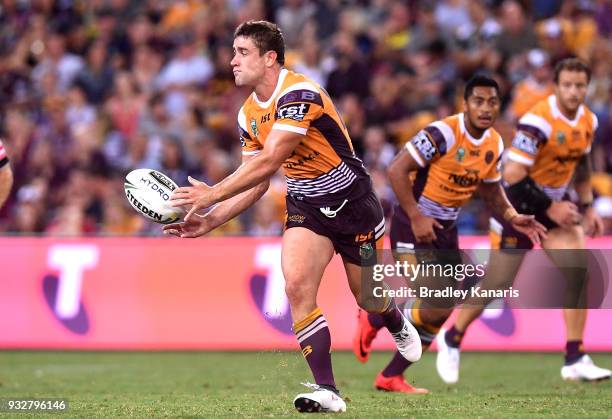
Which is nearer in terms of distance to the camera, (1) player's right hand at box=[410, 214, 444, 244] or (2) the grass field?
(2) the grass field

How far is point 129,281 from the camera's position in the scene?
47.2 ft

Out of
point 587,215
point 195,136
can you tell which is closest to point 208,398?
point 587,215

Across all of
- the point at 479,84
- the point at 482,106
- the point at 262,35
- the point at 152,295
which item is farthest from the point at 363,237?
the point at 152,295

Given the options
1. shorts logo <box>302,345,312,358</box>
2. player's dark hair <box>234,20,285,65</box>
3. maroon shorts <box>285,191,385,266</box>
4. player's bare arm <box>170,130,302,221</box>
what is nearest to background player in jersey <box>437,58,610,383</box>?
maroon shorts <box>285,191,385,266</box>

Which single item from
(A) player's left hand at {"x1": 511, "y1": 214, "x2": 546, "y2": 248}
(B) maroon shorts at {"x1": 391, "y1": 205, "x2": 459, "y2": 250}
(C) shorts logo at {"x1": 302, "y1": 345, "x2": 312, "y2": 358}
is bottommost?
(C) shorts logo at {"x1": 302, "y1": 345, "x2": 312, "y2": 358}

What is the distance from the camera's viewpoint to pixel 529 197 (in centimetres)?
1034

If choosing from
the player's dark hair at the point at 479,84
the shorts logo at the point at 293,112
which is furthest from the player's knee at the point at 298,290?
the player's dark hair at the point at 479,84

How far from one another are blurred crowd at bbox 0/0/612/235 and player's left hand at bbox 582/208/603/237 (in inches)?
151

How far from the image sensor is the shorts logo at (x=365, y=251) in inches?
315

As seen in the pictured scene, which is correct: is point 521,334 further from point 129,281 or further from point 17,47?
point 17,47

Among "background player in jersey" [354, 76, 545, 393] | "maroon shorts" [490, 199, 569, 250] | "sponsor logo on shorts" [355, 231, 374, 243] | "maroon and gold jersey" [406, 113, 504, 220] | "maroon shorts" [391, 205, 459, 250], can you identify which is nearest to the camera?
"sponsor logo on shorts" [355, 231, 374, 243]

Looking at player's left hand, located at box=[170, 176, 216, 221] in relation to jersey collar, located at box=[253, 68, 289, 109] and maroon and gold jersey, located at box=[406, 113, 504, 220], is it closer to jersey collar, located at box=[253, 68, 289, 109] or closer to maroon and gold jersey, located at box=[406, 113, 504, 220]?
jersey collar, located at box=[253, 68, 289, 109]

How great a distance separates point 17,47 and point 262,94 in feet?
45.5

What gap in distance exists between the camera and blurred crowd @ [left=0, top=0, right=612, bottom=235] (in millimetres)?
16078
